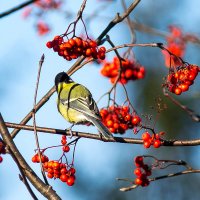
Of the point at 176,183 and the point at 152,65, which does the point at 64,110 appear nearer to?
the point at 176,183

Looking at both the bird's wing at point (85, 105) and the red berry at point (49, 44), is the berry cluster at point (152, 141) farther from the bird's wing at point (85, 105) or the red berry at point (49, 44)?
the bird's wing at point (85, 105)

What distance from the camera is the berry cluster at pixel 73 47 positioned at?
13.6 feet

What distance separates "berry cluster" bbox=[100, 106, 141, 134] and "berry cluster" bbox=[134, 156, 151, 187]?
615 mm

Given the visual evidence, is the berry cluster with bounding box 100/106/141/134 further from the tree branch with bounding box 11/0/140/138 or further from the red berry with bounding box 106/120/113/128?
the tree branch with bounding box 11/0/140/138

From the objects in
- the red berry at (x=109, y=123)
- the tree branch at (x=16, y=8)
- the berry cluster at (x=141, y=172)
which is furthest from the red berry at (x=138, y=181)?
the tree branch at (x=16, y=8)

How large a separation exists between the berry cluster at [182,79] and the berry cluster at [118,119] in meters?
0.49

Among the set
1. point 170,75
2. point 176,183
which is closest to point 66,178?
point 170,75

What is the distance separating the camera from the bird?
17.8 ft

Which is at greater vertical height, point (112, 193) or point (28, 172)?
point (112, 193)

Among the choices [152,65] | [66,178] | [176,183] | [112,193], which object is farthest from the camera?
[152,65]

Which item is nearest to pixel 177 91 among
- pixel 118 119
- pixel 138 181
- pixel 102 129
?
pixel 138 181

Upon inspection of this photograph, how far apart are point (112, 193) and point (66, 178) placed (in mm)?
12172

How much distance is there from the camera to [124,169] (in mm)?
16797

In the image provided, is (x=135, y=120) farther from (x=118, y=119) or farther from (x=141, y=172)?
(x=141, y=172)
